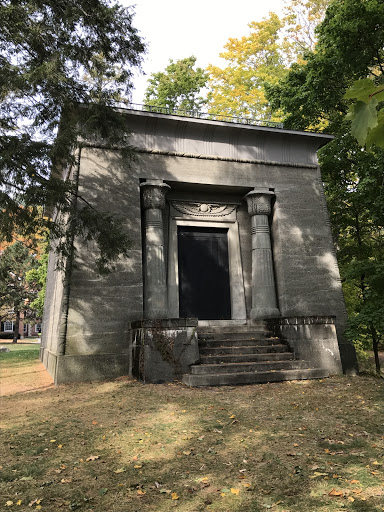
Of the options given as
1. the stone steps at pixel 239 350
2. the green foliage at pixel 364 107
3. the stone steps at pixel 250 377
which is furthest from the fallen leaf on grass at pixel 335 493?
the stone steps at pixel 239 350

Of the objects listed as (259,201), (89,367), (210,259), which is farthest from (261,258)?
(89,367)

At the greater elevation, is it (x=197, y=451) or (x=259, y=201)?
(x=259, y=201)

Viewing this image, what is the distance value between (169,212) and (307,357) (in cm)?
572

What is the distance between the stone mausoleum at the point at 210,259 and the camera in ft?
29.4

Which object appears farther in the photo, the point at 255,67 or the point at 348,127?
the point at 255,67

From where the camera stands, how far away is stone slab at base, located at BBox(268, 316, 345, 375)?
880 centimetres

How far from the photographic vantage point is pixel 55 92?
741cm

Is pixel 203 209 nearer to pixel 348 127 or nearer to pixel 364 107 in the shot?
pixel 348 127

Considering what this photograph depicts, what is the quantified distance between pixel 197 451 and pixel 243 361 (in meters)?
4.61

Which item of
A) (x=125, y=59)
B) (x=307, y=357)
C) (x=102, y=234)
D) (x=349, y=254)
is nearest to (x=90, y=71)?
(x=125, y=59)

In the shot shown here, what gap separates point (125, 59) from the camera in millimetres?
8492

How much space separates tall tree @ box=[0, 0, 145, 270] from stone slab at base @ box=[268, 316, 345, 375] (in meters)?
4.52

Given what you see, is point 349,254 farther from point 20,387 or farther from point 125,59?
point 20,387

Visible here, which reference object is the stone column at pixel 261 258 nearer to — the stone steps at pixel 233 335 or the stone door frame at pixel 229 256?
the stone door frame at pixel 229 256
